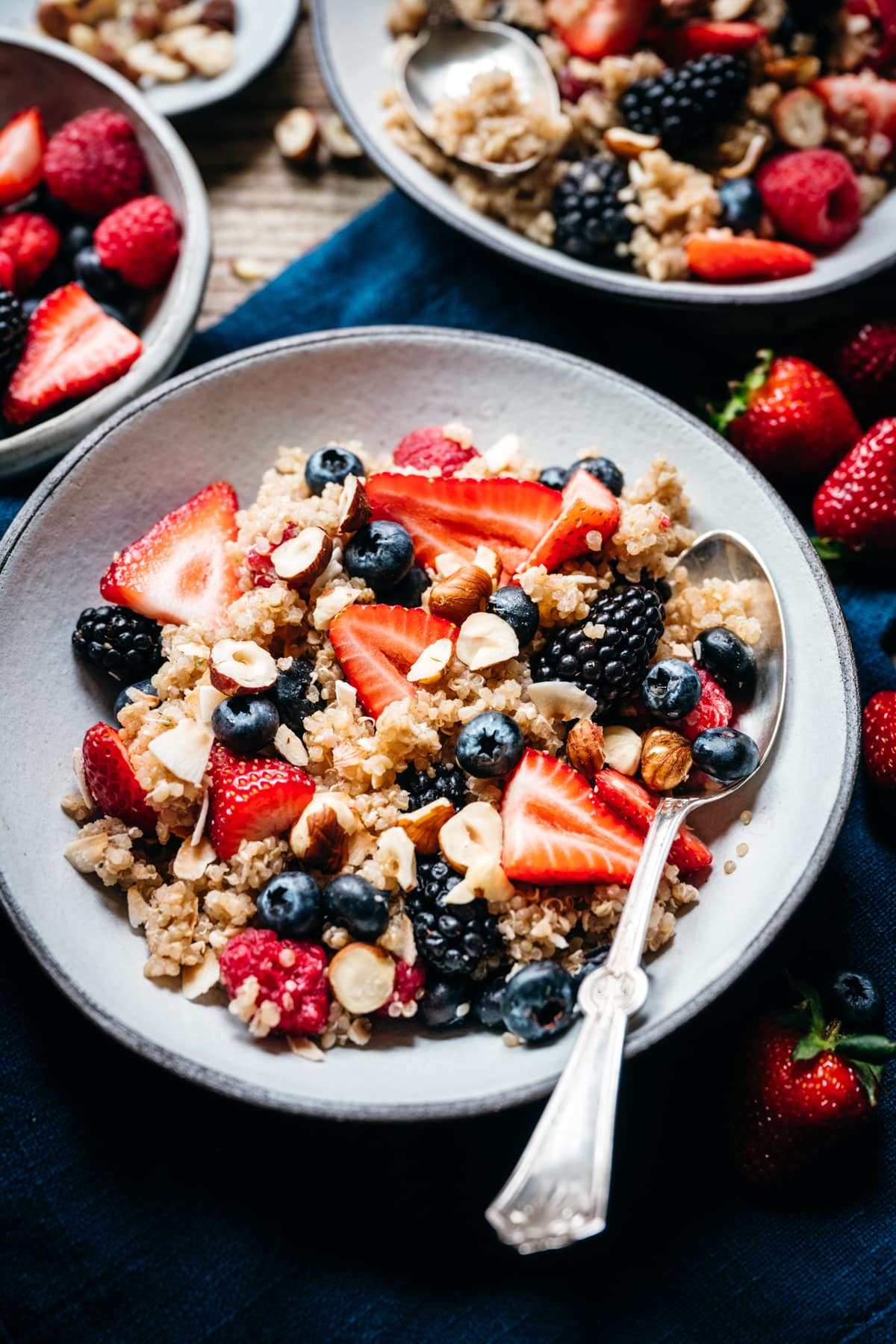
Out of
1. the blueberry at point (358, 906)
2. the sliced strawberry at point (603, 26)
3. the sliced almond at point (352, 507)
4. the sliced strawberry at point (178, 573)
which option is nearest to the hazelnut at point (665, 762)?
the blueberry at point (358, 906)

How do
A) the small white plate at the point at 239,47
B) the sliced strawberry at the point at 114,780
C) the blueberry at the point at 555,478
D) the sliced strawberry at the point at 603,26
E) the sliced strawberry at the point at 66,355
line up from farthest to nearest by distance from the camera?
the small white plate at the point at 239,47, the sliced strawberry at the point at 603,26, the sliced strawberry at the point at 66,355, the blueberry at the point at 555,478, the sliced strawberry at the point at 114,780

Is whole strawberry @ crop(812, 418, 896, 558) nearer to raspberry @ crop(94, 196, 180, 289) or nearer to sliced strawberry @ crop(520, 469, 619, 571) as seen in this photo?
sliced strawberry @ crop(520, 469, 619, 571)

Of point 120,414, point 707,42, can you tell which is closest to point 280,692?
point 120,414

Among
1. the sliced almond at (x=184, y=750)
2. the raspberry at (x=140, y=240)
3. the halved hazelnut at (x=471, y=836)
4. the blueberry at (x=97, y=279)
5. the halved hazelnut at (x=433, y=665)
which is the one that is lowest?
the halved hazelnut at (x=471, y=836)

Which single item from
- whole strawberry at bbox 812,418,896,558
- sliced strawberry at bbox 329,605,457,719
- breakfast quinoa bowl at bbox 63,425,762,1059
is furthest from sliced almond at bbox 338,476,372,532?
whole strawberry at bbox 812,418,896,558

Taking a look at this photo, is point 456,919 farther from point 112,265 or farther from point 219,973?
point 112,265

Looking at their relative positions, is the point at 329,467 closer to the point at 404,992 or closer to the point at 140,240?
the point at 140,240

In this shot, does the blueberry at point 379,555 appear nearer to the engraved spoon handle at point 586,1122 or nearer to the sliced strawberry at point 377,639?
the sliced strawberry at point 377,639
